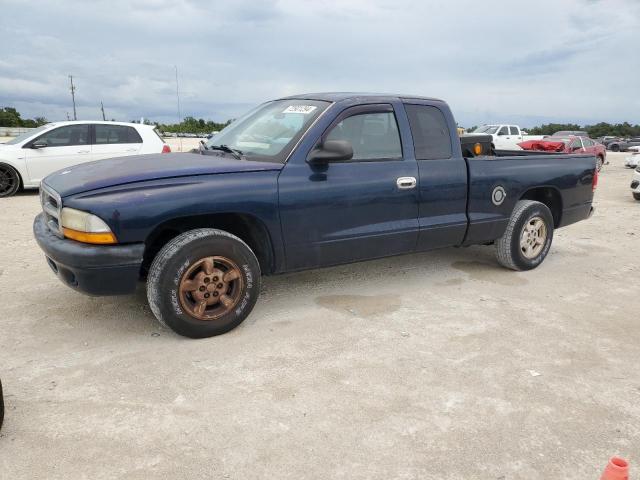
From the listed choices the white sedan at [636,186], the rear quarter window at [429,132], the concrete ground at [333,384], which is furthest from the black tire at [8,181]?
the white sedan at [636,186]

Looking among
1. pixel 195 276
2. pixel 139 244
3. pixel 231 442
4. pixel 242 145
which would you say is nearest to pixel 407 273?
pixel 242 145

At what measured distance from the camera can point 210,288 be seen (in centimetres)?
363

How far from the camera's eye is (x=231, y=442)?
2.51 meters

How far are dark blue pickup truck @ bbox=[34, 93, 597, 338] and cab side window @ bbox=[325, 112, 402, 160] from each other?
1cm

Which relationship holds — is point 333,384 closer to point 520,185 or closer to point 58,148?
point 520,185

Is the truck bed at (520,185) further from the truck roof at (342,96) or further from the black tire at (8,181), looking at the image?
the black tire at (8,181)

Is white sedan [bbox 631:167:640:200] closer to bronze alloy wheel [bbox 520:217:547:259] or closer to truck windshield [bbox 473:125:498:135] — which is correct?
bronze alloy wheel [bbox 520:217:547:259]

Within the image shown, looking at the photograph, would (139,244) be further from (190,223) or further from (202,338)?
(202,338)

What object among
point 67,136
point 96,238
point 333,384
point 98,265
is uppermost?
point 67,136

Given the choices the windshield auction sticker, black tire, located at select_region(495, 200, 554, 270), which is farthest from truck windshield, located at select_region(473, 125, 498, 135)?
the windshield auction sticker

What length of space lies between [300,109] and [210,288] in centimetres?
169

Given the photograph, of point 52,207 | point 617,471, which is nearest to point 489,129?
point 52,207

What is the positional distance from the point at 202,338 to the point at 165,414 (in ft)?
3.10

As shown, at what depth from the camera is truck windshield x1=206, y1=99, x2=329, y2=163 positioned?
403 centimetres
